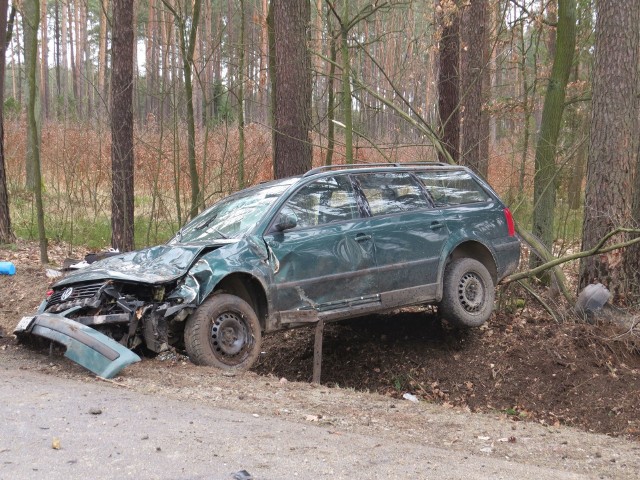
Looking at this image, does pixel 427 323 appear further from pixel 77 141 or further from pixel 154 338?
pixel 77 141

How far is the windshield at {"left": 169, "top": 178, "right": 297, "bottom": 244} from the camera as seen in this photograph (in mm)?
7947

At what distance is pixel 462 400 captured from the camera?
8.57 meters

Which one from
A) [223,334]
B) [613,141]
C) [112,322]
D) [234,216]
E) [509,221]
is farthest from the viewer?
[613,141]

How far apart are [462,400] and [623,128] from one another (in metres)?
4.50

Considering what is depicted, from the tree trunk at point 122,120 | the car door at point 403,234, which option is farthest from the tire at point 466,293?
the tree trunk at point 122,120

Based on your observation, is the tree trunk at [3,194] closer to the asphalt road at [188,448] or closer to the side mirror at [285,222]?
the side mirror at [285,222]

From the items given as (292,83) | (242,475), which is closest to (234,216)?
(242,475)

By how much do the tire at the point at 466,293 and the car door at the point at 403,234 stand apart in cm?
28

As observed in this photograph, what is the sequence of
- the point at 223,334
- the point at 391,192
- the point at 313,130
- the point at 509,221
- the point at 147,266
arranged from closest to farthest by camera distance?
the point at 223,334
the point at 147,266
the point at 391,192
the point at 509,221
the point at 313,130

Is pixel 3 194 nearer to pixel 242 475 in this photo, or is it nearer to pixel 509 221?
pixel 509 221

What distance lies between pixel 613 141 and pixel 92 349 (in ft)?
23.9

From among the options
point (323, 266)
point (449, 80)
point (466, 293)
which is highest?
point (449, 80)

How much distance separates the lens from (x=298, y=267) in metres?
7.81

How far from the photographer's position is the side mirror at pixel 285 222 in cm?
775
